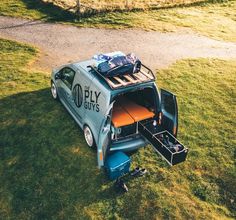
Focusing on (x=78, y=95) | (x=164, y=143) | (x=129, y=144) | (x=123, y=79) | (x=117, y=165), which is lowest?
(x=117, y=165)

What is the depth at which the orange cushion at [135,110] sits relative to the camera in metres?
8.66

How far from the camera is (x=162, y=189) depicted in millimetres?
8023

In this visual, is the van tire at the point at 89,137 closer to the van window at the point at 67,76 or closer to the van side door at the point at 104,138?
the van side door at the point at 104,138

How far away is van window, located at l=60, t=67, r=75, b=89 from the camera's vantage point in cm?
973

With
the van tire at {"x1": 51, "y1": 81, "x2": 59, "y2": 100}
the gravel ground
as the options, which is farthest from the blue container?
the gravel ground

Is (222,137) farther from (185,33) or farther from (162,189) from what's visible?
(185,33)

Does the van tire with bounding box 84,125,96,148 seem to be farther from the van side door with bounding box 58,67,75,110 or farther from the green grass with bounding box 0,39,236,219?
the van side door with bounding box 58,67,75,110

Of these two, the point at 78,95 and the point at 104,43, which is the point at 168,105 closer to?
the point at 78,95

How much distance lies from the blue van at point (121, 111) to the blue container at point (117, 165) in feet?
0.59

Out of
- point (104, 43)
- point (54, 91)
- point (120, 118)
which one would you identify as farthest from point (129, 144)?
point (104, 43)

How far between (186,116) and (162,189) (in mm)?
3511

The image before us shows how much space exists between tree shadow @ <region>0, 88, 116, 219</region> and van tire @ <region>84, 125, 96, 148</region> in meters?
0.23

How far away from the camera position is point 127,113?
Answer: 8.84 meters

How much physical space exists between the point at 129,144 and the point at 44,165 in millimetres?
2400
